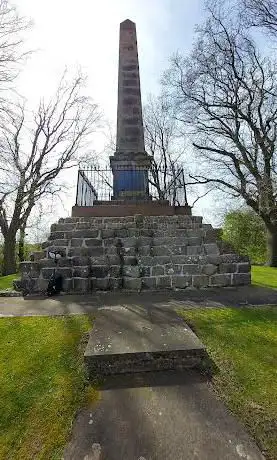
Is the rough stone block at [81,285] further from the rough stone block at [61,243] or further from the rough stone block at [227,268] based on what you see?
the rough stone block at [227,268]

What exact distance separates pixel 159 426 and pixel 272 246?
15711 mm

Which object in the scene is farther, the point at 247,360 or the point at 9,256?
the point at 9,256

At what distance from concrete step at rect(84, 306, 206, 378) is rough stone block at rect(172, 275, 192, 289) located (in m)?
3.22

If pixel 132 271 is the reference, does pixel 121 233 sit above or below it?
above

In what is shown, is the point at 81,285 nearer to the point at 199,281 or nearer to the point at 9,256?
the point at 199,281

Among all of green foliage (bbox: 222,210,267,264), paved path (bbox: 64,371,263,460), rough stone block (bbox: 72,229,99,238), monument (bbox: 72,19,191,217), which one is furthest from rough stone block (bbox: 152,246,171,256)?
green foliage (bbox: 222,210,267,264)

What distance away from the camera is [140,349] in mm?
2939

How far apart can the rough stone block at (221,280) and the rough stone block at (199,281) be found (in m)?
0.15

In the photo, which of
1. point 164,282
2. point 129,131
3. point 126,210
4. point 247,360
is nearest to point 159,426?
point 247,360

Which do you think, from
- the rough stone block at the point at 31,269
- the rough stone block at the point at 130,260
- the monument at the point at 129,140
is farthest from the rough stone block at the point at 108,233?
the monument at the point at 129,140

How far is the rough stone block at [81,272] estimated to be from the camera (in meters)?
6.86

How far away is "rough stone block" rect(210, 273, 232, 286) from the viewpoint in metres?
6.98

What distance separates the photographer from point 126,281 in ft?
22.4

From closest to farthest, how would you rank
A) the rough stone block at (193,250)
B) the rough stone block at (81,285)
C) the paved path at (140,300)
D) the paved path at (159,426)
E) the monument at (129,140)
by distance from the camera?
the paved path at (159,426) < the paved path at (140,300) < the rough stone block at (81,285) < the rough stone block at (193,250) < the monument at (129,140)
